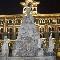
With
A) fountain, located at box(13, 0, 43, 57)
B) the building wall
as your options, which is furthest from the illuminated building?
fountain, located at box(13, 0, 43, 57)

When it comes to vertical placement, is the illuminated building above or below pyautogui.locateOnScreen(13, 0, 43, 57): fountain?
below

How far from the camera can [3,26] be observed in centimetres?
8894

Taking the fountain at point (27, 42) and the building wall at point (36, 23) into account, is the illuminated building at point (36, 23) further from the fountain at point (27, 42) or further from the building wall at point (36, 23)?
the fountain at point (27, 42)

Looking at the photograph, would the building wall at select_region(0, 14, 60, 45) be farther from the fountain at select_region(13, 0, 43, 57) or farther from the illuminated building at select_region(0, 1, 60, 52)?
the fountain at select_region(13, 0, 43, 57)

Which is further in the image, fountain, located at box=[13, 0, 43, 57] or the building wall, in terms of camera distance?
the building wall

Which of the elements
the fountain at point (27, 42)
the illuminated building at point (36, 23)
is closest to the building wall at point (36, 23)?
the illuminated building at point (36, 23)

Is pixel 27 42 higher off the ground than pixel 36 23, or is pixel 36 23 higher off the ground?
pixel 27 42

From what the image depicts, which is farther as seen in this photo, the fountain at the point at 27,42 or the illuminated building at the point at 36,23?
the illuminated building at the point at 36,23

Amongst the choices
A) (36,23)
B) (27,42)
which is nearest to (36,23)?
(36,23)

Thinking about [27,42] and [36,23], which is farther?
[36,23]

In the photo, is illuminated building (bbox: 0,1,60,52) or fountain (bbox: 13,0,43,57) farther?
illuminated building (bbox: 0,1,60,52)

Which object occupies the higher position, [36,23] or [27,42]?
[27,42]

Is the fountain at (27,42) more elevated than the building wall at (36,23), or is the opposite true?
the fountain at (27,42)

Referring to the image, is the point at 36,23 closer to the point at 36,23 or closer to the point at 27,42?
the point at 36,23
